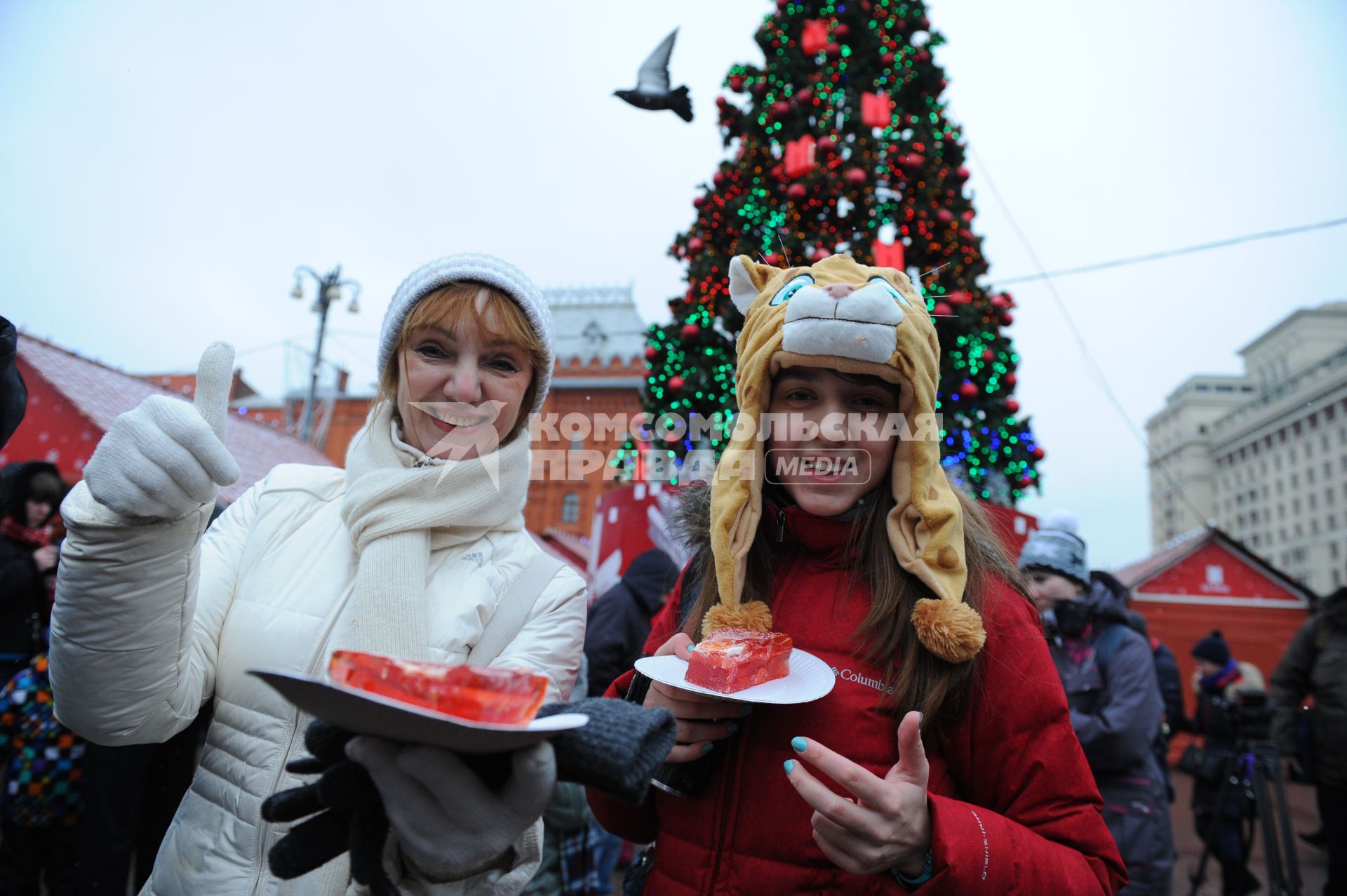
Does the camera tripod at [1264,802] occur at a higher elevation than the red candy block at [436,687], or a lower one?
lower

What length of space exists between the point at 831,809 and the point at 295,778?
0.97 meters

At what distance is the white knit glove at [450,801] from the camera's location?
2.61 feet

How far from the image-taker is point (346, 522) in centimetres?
148

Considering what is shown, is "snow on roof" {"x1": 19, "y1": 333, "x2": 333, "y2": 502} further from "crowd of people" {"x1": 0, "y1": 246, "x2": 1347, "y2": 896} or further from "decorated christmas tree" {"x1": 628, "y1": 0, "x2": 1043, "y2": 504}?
"crowd of people" {"x1": 0, "y1": 246, "x2": 1347, "y2": 896}

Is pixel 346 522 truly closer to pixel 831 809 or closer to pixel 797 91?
pixel 831 809

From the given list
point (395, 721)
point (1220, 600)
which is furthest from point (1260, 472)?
point (395, 721)

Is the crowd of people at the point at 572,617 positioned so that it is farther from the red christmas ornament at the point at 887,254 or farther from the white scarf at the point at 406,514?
the red christmas ornament at the point at 887,254

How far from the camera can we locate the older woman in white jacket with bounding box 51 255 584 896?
1.00 metres

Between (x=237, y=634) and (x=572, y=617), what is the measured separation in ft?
2.14

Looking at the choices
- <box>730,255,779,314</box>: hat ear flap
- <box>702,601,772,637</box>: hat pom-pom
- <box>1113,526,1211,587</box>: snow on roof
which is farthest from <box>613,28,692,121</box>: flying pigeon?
<box>1113,526,1211,587</box>: snow on roof

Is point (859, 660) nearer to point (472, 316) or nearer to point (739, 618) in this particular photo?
point (739, 618)

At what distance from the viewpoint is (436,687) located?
806mm

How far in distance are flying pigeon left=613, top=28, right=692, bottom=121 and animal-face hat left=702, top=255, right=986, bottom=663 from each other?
14.0 ft

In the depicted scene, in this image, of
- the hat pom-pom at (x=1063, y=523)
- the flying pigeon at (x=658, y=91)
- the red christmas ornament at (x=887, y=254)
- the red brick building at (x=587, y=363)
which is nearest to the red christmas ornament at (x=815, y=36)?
the flying pigeon at (x=658, y=91)
